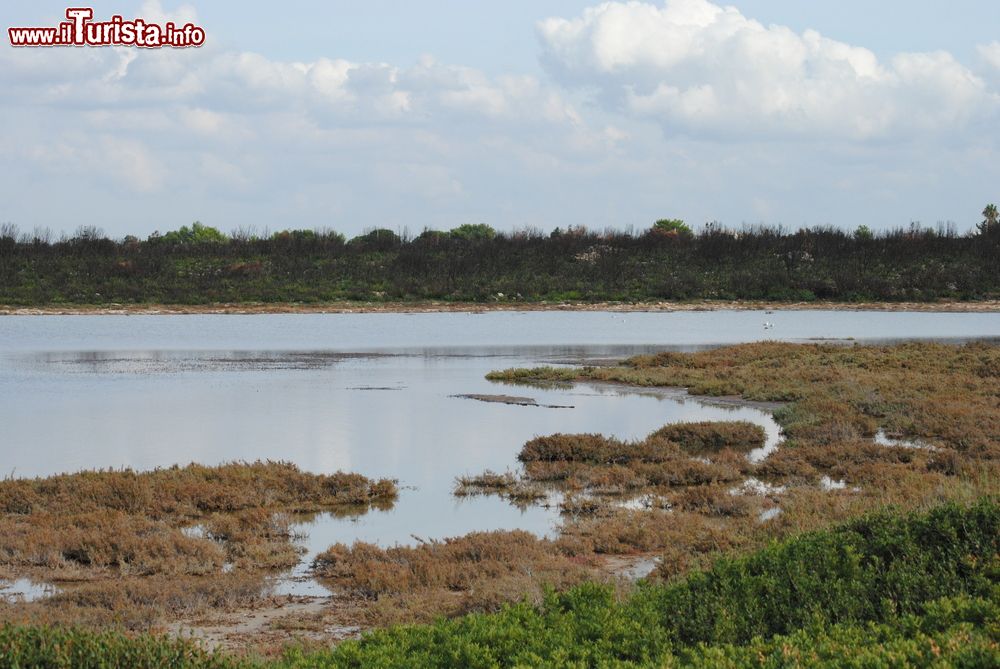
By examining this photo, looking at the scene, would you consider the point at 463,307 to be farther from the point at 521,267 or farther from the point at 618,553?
the point at 618,553

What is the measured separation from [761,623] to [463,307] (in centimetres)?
8373

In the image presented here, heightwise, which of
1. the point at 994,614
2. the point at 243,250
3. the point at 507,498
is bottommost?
the point at 507,498

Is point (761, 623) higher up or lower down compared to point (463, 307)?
lower down

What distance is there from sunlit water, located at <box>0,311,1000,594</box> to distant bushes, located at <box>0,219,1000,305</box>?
92.2 ft

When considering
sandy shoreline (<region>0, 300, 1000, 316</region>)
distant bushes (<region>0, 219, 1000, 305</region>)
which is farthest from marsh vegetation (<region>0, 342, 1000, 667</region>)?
distant bushes (<region>0, 219, 1000, 305</region>)

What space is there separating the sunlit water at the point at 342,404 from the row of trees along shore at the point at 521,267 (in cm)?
2791

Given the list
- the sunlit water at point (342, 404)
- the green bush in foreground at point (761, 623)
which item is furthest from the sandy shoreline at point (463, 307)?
the green bush in foreground at point (761, 623)

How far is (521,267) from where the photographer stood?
340 feet

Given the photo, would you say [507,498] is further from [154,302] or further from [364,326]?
[154,302]

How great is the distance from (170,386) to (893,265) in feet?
267

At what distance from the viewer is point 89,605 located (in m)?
10.2

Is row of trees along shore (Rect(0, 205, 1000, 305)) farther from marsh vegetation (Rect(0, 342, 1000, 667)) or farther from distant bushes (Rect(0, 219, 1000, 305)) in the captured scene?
marsh vegetation (Rect(0, 342, 1000, 667))

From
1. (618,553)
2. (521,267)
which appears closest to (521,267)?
(521,267)

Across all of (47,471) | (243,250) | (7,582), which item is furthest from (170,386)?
(243,250)
